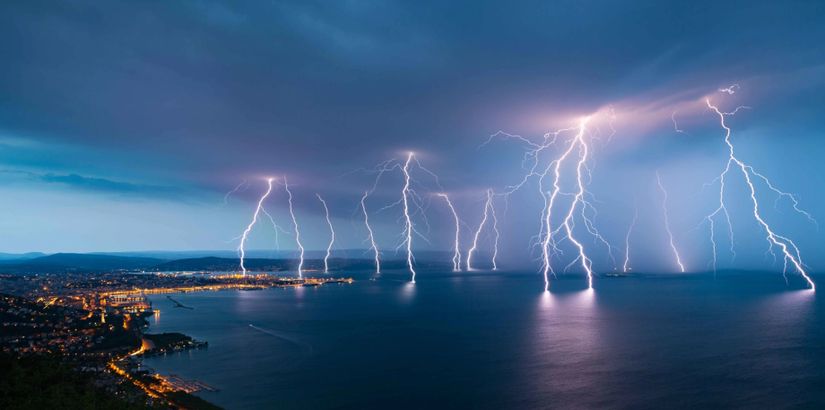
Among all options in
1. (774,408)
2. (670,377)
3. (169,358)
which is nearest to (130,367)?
(169,358)

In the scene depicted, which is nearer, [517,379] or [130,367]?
[517,379]

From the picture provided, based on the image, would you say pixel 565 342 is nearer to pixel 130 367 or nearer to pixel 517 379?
pixel 517 379

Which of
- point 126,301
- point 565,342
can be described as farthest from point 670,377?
point 126,301

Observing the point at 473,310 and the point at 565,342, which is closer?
the point at 565,342

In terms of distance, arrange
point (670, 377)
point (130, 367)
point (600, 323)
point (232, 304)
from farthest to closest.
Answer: point (232, 304)
point (600, 323)
point (130, 367)
point (670, 377)

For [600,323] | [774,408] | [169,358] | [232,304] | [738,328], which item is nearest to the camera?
[774,408]

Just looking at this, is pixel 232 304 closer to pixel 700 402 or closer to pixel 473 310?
pixel 473 310
